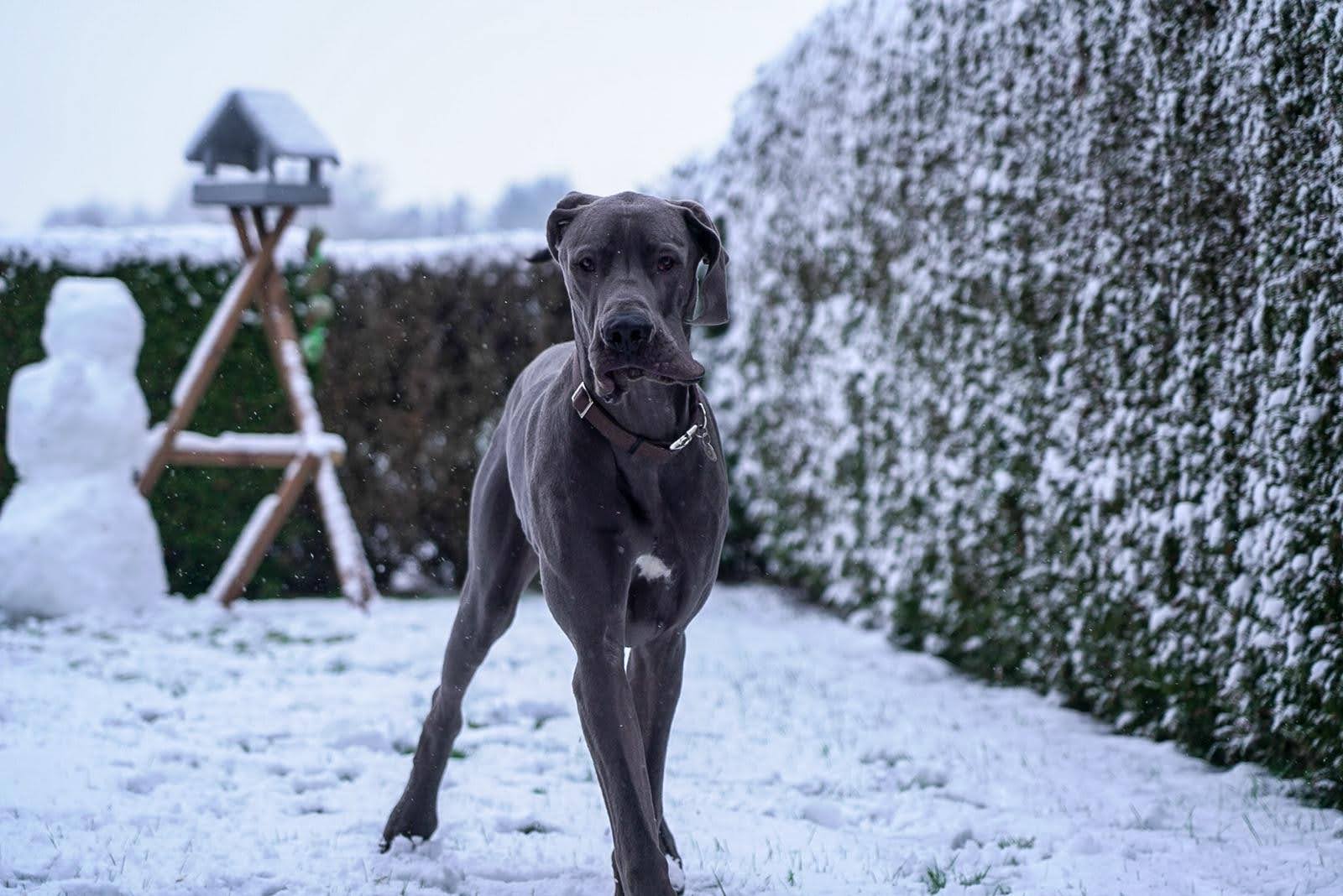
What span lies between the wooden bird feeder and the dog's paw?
449cm

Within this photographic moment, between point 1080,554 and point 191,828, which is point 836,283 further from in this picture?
point 191,828

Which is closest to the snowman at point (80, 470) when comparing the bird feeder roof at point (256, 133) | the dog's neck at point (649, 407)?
the bird feeder roof at point (256, 133)

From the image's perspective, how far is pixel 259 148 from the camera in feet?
27.2

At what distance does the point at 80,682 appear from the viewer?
589cm

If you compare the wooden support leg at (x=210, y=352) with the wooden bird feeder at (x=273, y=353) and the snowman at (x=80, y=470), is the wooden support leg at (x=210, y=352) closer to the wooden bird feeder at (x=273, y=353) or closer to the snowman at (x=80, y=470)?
the wooden bird feeder at (x=273, y=353)

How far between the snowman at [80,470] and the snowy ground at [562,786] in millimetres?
574

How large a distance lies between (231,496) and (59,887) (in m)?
6.00

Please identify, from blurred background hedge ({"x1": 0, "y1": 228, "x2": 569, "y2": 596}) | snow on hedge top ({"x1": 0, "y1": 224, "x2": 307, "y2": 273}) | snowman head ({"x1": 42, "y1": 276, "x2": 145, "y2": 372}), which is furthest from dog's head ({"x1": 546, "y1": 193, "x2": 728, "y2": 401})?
snow on hedge top ({"x1": 0, "y1": 224, "x2": 307, "y2": 273})

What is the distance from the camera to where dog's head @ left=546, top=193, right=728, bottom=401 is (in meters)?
2.74

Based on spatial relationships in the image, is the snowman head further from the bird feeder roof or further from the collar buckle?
the collar buckle

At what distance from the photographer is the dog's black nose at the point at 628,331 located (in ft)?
8.89

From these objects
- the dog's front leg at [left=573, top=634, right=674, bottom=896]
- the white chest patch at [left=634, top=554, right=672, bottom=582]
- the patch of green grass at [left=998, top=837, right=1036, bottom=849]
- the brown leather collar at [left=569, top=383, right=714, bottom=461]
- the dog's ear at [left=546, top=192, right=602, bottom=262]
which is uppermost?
the dog's ear at [left=546, top=192, right=602, bottom=262]

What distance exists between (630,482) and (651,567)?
217 millimetres

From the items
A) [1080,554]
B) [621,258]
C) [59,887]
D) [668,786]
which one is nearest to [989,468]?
[1080,554]
